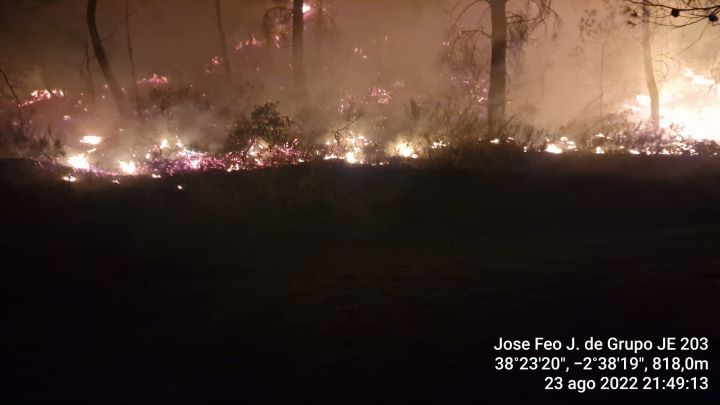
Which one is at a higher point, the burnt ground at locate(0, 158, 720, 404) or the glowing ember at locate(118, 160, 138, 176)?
the glowing ember at locate(118, 160, 138, 176)

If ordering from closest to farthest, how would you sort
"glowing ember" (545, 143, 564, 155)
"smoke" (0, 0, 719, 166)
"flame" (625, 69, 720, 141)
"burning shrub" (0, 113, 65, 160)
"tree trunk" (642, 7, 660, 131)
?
"burning shrub" (0, 113, 65, 160) → "glowing ember" (545, 143, 564, 155) → "smoke" (0, 0, 719, 166) → "tree trunk" (642, 7, 660, 131) → "flame" (625, 69, 720, 141)

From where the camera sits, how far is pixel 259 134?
1377 centimetres

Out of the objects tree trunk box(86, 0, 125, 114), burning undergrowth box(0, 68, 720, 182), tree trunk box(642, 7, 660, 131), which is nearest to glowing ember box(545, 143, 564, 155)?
burning undergrowth box(0, 68, 720, 182)

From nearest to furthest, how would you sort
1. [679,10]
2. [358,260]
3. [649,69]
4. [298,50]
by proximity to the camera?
[679,10], [358,260], [298,50], [649,69]

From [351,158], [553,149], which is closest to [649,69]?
[553,149]

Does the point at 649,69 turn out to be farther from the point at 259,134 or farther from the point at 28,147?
the point at 28,147

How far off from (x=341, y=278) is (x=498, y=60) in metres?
9.44

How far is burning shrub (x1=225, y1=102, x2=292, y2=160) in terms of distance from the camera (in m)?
13.8

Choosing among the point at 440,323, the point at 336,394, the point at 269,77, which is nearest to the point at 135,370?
the point at 336,394

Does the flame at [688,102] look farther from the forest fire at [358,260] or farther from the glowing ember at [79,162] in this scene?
the glowing ember at [79,162]

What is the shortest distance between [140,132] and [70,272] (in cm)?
943

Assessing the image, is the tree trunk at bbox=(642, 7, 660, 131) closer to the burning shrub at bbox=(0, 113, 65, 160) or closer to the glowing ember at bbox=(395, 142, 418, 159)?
→ the glowing ember at bbox=(395, 142, 418, 159)

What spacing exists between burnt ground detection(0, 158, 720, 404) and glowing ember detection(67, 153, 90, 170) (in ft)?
3.88

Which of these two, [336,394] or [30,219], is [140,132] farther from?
[336,394]
